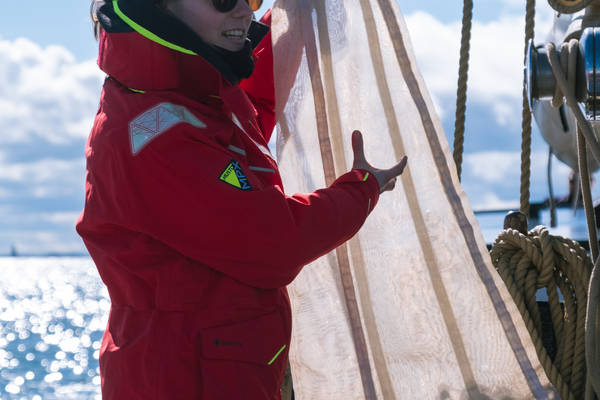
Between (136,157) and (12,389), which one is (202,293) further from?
(12,389)

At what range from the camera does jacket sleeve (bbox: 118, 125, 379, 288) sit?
4.89 feet

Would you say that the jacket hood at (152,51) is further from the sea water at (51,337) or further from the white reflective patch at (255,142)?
the sea water at (51,337)

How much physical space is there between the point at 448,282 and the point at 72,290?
7619 centimetres

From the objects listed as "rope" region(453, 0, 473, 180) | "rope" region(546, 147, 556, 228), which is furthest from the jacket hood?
"rope" region(546, 147, 556, 228)

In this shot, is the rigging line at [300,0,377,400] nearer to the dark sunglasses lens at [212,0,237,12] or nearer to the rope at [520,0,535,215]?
the dark sunglasses lens at [212,0,237,12]

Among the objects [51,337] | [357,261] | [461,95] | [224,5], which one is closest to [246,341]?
[357,261]

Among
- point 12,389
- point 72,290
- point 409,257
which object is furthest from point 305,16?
point 72,290

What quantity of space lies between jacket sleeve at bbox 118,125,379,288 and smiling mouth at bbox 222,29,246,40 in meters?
0.27

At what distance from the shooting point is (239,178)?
5.02ft

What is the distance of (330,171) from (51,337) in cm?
4302

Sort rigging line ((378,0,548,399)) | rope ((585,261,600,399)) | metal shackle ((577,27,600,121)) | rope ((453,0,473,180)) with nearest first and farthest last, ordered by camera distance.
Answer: metal shackle ((577,27,600,121)) → rope ((585,261,600,399)) → rigging line ((378,0,548,399)) → rope ((453,0,473,180))

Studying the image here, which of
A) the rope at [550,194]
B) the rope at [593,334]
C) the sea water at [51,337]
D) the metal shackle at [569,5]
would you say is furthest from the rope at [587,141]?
the sea water at [51,337]

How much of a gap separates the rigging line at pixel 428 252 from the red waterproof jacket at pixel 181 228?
37cm

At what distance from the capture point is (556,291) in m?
2.03
